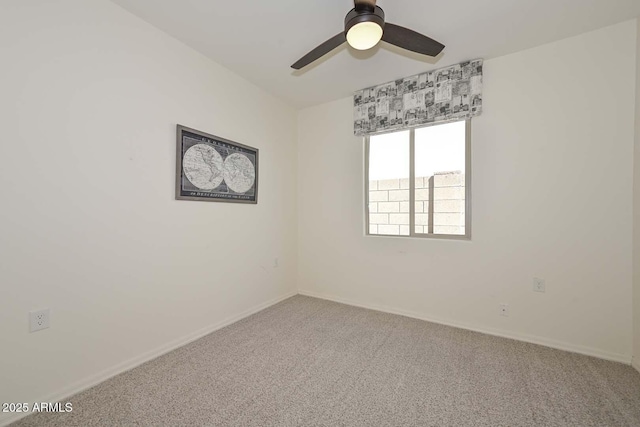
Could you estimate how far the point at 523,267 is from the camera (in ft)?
7.50

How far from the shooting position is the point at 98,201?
1.73 m

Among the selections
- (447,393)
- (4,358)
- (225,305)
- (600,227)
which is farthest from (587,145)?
(4,358)

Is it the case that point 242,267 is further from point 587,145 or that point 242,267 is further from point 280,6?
point 587,145

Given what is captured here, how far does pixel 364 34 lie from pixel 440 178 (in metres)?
1.74

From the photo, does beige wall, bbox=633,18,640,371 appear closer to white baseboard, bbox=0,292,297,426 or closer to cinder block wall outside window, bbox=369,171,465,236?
cinder block wall outside window, bbox=369,171,465,236

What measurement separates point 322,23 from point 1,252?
2454 mm

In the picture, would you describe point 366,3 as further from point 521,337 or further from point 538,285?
point 521,337

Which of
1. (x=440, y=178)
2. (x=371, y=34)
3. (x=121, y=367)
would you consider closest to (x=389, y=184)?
(x=440, y=178)

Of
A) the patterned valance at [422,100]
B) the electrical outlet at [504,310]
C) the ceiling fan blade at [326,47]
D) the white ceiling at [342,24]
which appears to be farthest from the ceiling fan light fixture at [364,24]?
the electrical outlet at [504,310]

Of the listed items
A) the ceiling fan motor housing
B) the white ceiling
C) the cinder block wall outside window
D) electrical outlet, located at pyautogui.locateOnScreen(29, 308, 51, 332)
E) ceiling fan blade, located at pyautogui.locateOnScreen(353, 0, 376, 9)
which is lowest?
electrical outlet, located at pyautogui.locateOnScreen(29, 308, 51, 332)

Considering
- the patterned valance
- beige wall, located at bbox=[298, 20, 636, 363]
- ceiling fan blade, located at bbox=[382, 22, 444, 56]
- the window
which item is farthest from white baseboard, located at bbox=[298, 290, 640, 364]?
ceiling fan blade, located at bbox=[382, 22, 444, 56]

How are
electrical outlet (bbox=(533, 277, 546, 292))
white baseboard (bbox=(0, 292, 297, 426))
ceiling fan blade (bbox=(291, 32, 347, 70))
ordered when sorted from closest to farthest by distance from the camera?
white baseboard (bbox=(0, 292, 297, 426))
ceiling fan blade (bbox=(291, 32, 347, 70))
electrical outlet (bbox=(533, 277, 546, 292))

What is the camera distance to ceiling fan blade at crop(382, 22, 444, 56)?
5.08ft

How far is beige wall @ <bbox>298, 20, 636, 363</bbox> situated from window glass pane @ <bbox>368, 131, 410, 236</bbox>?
10.4 inches
